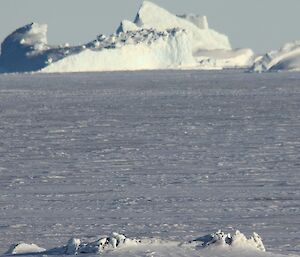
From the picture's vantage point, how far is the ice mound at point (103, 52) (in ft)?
531

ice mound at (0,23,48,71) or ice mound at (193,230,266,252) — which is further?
ice mound at (0,23,48,71)

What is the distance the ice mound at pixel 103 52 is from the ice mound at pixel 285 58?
11.5m

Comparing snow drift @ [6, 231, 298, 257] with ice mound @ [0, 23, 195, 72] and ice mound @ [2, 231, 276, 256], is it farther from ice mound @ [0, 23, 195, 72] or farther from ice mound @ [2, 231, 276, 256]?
ice mound @ [0, 23, 195, 72]

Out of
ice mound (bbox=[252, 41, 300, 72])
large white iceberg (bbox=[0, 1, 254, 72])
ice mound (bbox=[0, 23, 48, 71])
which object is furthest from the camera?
ice mound (bbox=[0, 23, 48, 71])

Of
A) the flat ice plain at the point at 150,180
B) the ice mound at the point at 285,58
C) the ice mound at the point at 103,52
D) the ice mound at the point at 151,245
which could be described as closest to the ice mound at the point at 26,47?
the ice mound at the point at 103,52

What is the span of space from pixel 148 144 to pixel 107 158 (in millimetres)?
4385

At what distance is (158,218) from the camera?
1867cm

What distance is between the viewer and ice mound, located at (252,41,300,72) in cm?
15988

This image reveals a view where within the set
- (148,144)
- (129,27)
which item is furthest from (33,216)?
(129,27)

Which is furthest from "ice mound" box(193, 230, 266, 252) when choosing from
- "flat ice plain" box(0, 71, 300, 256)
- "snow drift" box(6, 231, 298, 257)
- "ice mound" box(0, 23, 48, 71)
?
"ice mound" box(0, 23, 48, 71)

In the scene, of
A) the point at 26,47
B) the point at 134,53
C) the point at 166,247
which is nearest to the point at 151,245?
the point at 166,247

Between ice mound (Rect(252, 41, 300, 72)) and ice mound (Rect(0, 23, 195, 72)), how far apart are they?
1148cm

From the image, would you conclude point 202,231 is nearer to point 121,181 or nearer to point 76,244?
point 76,244

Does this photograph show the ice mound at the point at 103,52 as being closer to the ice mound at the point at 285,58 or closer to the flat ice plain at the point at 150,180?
the ice mound at the point at 285,58
